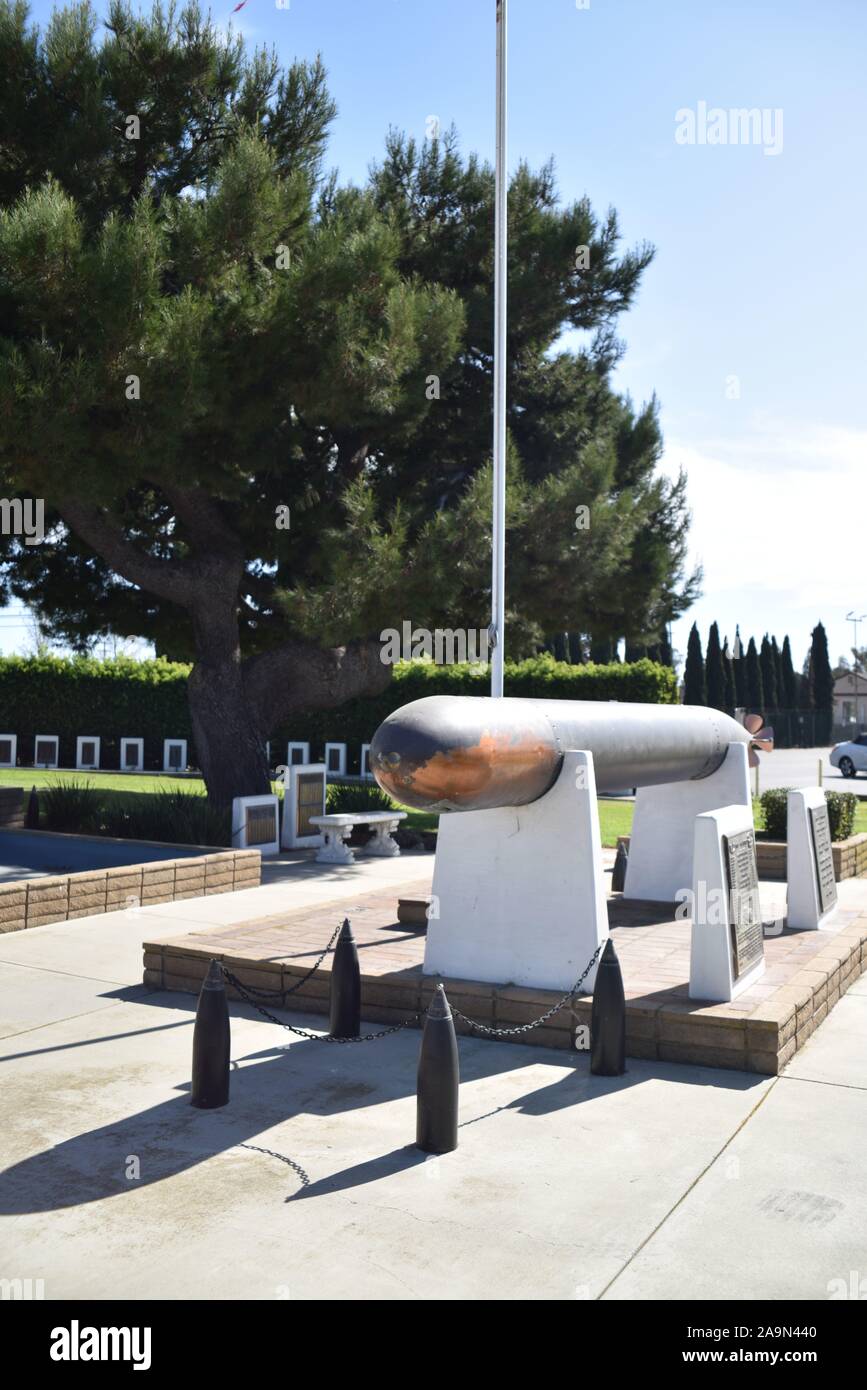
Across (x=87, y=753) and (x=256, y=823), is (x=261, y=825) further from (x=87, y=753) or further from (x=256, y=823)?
(x=87, y=753)

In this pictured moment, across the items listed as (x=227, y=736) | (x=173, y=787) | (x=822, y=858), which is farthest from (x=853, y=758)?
(x=822, y=858)

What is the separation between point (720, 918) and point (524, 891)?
3.99 ft

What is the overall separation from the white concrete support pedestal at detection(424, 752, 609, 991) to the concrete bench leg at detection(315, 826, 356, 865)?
7338 millimetres

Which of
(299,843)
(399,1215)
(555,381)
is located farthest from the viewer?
(555,381)

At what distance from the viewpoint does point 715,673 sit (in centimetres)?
6209

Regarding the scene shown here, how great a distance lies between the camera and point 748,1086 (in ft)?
20.5

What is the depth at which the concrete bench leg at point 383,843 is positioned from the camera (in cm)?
1597

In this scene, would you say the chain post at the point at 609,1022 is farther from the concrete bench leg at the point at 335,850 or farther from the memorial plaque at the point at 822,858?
the concrete bench leg at the point at 335,850

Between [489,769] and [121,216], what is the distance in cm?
1016

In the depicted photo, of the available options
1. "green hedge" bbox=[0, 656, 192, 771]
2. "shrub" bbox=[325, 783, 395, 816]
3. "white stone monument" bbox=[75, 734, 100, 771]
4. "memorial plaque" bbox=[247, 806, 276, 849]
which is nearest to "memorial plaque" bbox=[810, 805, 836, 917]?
"memorial plaque" bbox=[247, 806, 276, 849]

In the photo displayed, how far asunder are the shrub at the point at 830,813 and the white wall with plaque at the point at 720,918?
7048 millimetres

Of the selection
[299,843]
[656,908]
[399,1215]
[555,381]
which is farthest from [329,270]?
[399,1215]

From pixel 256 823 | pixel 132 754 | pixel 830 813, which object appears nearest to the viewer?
pixel 830 813
